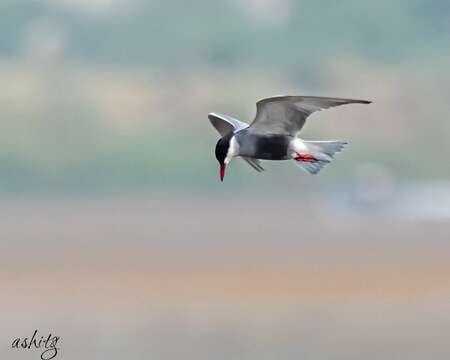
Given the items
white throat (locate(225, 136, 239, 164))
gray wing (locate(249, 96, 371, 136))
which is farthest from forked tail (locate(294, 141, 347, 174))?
white throat (locate(225, 136, 239, 164))

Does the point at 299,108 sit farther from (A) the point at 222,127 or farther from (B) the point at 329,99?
(A) the point at 222,127

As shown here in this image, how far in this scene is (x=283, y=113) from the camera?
11.2 metres

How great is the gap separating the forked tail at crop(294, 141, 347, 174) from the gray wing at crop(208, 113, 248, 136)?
106 cm

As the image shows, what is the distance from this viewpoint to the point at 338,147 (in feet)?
37.5

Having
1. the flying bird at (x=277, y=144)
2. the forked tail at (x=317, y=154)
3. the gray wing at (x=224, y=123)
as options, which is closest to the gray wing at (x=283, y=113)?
the flying bird at (x=277, y=144)

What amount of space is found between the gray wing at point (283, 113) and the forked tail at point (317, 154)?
0.26 m

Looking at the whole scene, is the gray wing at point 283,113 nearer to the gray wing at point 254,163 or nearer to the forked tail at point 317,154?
the forked tail at point 317,154

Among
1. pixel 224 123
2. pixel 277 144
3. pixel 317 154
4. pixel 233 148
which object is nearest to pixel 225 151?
pixel 233 148

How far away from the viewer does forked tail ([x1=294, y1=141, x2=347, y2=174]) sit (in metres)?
11.4

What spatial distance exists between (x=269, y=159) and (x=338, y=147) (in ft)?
2.71

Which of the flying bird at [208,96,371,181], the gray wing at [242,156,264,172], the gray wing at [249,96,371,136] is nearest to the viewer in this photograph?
the gray wing at [249,96,371,136]

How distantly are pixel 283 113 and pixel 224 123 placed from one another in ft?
5.50

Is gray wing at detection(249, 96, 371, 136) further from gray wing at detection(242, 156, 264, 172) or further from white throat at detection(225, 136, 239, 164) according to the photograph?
gray wing at detection(242, 156, 264, 172)

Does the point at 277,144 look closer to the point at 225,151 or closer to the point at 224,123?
the point at 225,151
